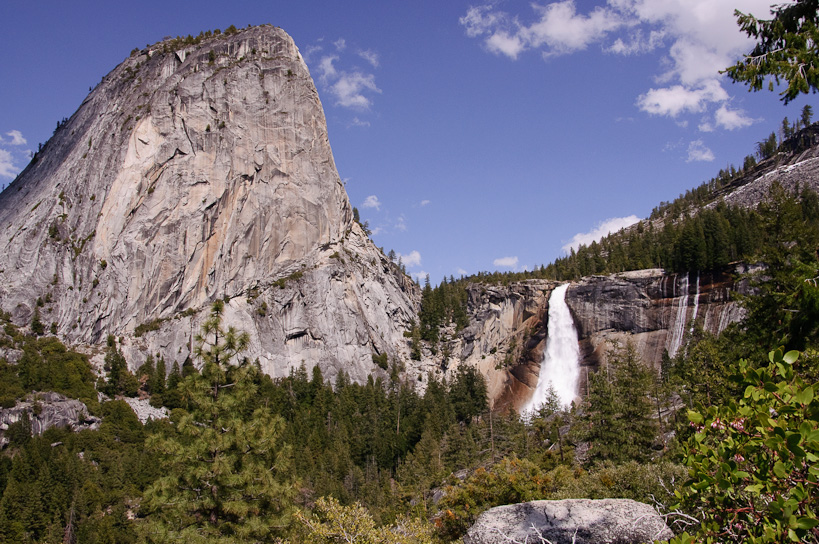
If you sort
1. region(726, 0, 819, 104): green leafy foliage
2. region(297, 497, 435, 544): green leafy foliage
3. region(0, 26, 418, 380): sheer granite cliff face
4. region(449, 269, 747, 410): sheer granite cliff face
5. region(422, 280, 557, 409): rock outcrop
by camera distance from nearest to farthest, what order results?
region(726, 0, 819, 104): green leafy foliage → region(297, 497, 435, 544): green leafy foliage → region(449, 269, 747, 410): sheer granite cliff face → region(422, 280, 557, 409): rock outcrop → region(0, 26, 418, 380): sheer granite cliff face

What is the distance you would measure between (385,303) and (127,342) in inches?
1830

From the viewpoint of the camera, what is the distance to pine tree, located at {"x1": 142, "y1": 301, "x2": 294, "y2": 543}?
15172 mm

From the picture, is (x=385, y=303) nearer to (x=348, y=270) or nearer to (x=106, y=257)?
(x=348, y=270)

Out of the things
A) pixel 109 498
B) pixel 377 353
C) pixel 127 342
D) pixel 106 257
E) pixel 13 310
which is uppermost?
pixel 106 257

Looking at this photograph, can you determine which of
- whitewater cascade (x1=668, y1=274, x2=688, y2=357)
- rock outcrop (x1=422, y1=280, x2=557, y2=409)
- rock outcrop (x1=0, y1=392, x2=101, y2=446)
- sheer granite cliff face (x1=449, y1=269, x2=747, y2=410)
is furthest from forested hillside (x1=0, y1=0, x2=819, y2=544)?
rock outcrop (x1=422, y1=280, x2=557, y2=409)

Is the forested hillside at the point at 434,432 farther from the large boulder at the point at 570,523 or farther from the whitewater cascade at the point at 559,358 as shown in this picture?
the whitewater cascade at the point at 559,358

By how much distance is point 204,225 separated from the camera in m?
89.6

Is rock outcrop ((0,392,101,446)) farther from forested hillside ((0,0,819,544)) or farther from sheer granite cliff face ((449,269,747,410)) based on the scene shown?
sheer granite cliff face ((449,269,747,410))

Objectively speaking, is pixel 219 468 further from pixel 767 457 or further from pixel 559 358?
pixel 559 358

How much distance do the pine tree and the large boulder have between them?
8.28 meters

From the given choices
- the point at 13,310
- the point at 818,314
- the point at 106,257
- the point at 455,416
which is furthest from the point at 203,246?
the point at 818,314

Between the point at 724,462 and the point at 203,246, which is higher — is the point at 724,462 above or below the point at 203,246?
below

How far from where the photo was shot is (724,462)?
3336 mm

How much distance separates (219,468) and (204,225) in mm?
81680
